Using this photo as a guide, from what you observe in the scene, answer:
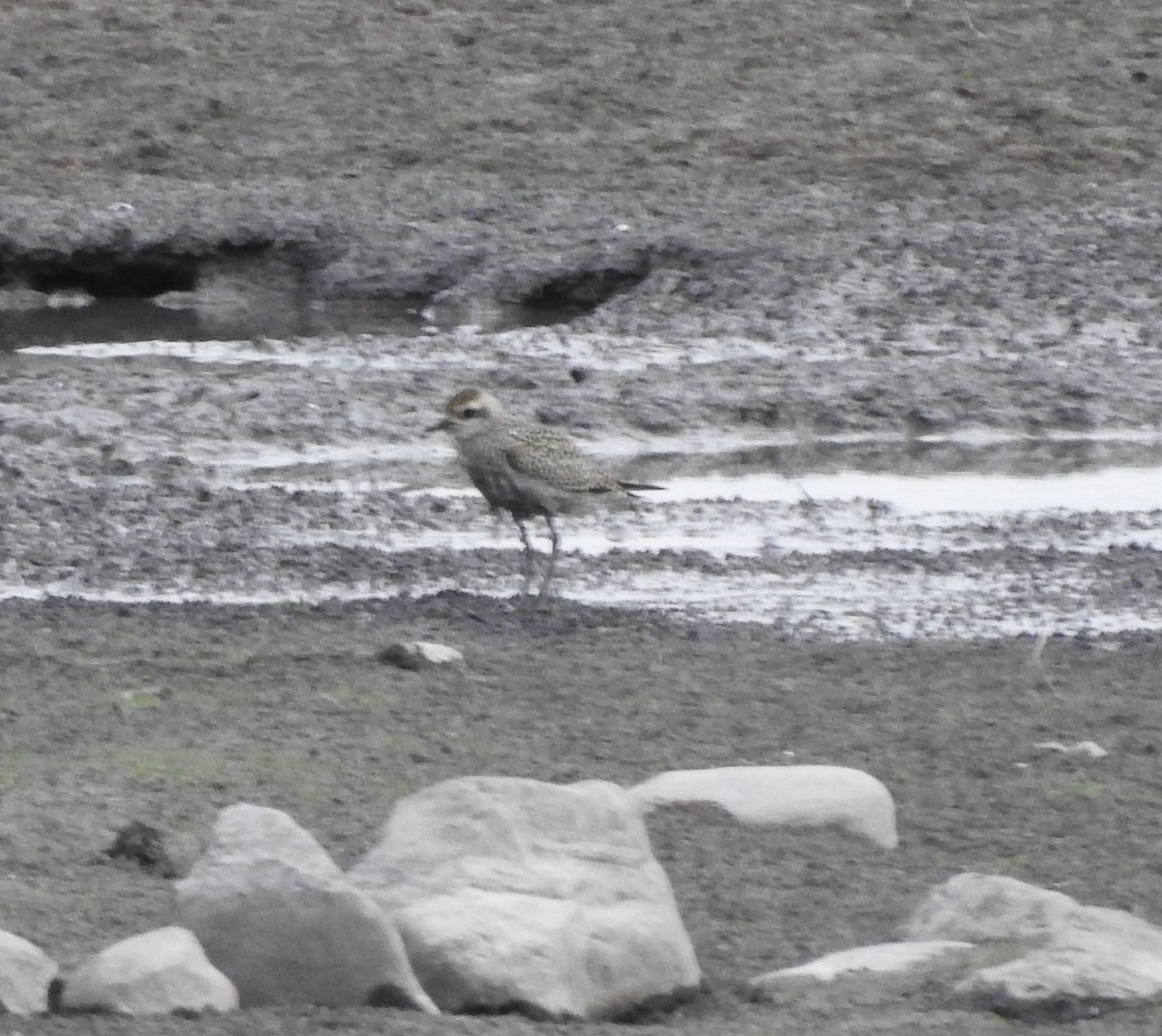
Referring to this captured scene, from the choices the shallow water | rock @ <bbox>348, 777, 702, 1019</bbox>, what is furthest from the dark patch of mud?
the shallow water

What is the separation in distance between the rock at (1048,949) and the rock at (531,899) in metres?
0.54

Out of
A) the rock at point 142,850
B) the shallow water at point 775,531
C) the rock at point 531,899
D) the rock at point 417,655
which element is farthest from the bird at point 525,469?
the rock at point 531,899

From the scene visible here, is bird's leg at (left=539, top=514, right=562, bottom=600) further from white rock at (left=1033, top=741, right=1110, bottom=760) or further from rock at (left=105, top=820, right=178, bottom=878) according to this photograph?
rock at (left=105, top=820, right=178, bottom=878)

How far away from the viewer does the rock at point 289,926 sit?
15.8 feet

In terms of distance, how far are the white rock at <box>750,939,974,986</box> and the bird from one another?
450 centimetres

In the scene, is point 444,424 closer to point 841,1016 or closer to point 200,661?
point 200,661

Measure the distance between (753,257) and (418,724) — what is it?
9577 millimetres

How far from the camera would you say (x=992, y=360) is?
14.7 metres

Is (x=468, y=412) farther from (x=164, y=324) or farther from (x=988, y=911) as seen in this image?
(x=164, y=324)

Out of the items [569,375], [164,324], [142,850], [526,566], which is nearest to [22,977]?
[142,850]

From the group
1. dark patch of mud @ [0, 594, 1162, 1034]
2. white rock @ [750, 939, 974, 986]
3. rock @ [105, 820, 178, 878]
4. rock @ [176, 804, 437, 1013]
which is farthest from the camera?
rock @ [105, 820, 178, 878]

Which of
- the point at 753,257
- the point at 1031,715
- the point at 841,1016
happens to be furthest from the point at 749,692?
the point at 753,257

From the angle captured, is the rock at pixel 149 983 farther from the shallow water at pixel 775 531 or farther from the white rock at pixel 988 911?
the shallow water at pixel 775 531

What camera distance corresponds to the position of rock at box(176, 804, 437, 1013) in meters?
4.82
